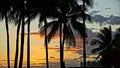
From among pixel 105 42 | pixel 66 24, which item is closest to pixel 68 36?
pixel 66 24

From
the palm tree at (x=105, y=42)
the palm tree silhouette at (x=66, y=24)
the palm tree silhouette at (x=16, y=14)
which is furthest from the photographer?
the palm tree at (x=105, y=42)

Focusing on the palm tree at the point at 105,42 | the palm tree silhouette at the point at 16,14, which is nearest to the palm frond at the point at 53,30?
the palm tree silhouette at the point at 16,14

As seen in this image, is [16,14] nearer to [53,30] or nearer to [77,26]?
[53,30]

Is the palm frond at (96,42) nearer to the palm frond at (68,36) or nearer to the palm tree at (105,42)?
the palm tree at (105,42)

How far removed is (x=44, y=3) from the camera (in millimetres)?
38812

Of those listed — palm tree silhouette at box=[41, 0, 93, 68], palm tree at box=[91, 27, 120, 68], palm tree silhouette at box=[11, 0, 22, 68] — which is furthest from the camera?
palm tree at box=[91, 27, 120, 68]

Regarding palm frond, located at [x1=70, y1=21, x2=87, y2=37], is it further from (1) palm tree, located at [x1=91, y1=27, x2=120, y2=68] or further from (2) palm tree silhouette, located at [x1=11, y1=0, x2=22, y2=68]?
(1) palm tree, located at [x1=91, y1=27, x2=120, y2=68]

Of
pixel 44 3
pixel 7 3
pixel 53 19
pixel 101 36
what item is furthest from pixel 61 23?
pixel 101 36

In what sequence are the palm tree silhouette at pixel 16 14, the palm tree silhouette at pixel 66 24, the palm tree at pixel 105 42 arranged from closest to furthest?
the palm tree silhouette at pixel 16 14 → the palm tree silhouette at pixel 66 24 → the palm tree at pixel 105 42

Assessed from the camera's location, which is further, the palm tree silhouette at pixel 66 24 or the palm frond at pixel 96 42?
the palm frond at pixel 96 42

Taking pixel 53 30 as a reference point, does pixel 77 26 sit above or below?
Answer: above

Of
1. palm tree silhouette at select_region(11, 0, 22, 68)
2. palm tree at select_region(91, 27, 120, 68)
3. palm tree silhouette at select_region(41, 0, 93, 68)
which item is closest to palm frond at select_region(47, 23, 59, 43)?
palm tree silhouette at select_region(41, 0, 93, 68)

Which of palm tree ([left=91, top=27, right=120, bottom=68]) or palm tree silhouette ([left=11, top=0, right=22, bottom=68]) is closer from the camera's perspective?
palm tree silhouette ([left=11, top=0, right=22, bottom=68])

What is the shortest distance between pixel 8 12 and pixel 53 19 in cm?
795
